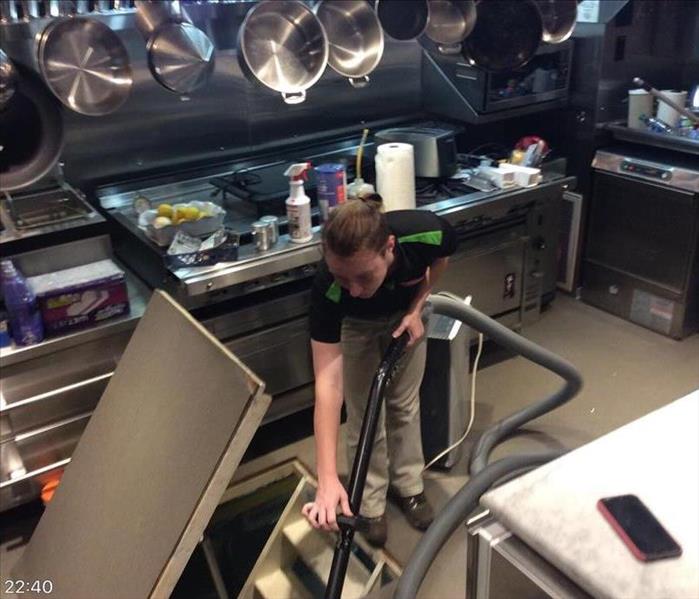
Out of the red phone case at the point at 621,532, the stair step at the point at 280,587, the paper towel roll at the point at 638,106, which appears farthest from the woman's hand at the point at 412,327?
the paper towel roll at the point at 638,106

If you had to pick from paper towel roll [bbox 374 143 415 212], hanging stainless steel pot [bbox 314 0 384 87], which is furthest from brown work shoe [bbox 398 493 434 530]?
hanging stainless steel pot [bbox 314 0 384 87]

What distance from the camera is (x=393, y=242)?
1.64 metres

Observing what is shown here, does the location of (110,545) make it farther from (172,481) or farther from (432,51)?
(432,51)

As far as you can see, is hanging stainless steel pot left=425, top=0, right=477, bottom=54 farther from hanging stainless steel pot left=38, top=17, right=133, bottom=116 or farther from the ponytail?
the ponytail

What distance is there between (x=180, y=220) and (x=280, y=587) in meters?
1.12

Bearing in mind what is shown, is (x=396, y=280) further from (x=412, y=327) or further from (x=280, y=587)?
(x=280, y=587)

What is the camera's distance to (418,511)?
7.06 feet

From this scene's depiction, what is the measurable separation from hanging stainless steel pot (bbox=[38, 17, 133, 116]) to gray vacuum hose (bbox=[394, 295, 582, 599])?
1192 mm

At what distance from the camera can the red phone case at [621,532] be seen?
96cm

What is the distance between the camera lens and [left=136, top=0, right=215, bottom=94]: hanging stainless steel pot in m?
2.25

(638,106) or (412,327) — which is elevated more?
(638,106)

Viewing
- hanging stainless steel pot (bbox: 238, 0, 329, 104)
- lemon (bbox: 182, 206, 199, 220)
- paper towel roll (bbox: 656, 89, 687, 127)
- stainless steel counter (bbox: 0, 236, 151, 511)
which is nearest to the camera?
stainless steel counter (bbox: 0, 236, 151, 511)

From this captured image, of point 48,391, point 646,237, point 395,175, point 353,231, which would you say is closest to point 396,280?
point 353,231

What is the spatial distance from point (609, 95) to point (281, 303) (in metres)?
1.82
